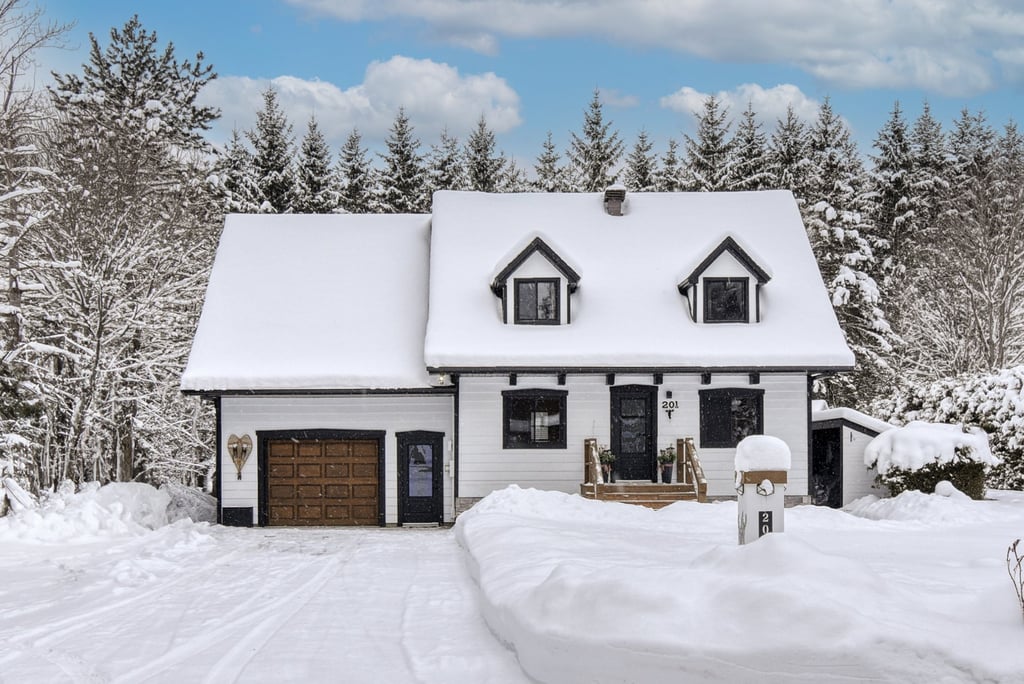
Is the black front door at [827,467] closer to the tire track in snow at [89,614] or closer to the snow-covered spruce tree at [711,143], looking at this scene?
the tire track in snow at [89,614]

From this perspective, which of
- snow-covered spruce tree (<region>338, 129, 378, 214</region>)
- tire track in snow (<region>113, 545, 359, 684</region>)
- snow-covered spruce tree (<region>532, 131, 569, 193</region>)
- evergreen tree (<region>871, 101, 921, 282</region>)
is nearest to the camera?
tire track in snow (<region>113, 545, 359, 684</region>)

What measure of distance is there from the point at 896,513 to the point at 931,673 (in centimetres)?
1327

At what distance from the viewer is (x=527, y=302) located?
67.6 feet

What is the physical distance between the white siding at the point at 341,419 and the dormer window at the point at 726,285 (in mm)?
5818

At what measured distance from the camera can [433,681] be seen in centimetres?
718

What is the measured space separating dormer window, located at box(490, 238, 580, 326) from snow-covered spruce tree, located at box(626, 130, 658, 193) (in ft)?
68.7

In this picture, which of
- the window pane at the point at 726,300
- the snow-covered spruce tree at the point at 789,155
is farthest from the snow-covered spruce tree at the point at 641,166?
the window pane at the point at 726,300

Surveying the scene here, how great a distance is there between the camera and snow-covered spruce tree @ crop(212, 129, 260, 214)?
35.7 meters

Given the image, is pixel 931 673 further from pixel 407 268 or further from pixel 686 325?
pixel 407 268

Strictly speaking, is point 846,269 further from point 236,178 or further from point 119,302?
point 236,178

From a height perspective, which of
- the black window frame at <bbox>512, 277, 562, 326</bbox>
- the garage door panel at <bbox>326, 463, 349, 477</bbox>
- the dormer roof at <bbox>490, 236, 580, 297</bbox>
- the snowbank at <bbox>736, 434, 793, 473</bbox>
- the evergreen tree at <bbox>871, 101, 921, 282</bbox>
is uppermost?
the evergreen tree at <bbox>871, 101, 921, 282</bbox>

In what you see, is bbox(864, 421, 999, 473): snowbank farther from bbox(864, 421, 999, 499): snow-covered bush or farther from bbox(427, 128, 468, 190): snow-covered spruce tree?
bbox(427, 128, 468, 190): snow-covered spruce tree

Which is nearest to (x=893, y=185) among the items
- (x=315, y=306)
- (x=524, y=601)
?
(x=315, y=306)

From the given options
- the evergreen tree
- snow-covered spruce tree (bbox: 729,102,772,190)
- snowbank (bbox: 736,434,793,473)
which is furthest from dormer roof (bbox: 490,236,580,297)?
the evergreen tree
